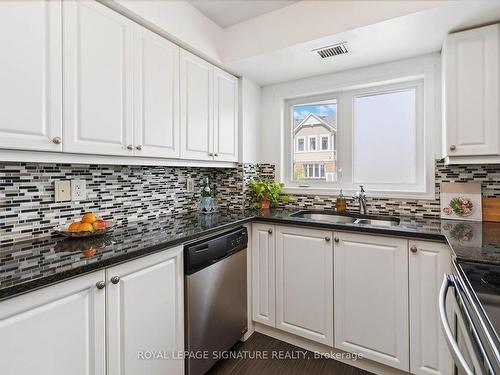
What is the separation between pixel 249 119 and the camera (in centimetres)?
254

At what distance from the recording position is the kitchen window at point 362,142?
215 centimetres

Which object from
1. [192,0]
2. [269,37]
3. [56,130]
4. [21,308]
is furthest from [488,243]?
[192,0]

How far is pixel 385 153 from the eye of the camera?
89.6 inches

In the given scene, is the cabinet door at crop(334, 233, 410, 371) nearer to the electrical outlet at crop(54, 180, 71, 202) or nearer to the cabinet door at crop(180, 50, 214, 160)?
the cabinet door at crop(180, 50, 214, 160)

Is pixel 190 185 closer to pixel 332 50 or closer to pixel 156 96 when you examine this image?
pixel 156 96

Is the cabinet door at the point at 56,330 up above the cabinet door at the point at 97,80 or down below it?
below

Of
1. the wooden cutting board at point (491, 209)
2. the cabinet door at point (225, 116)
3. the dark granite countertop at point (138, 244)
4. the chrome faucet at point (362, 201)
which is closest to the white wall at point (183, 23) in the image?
the cabinet door at point (225, 116)

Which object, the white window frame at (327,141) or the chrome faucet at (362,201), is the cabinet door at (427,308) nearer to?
the chrome faucet at (362,201)

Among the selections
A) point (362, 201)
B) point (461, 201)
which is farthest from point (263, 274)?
point (461, 201)

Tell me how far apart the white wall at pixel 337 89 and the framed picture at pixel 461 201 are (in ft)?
0.84

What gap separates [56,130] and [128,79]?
1.60 ft

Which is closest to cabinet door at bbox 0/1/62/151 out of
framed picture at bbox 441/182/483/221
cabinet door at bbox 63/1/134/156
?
cabinet door at bbox 63/1/134/156

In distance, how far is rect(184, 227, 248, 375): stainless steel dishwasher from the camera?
148 centimetres

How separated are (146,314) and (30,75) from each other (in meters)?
1.13
